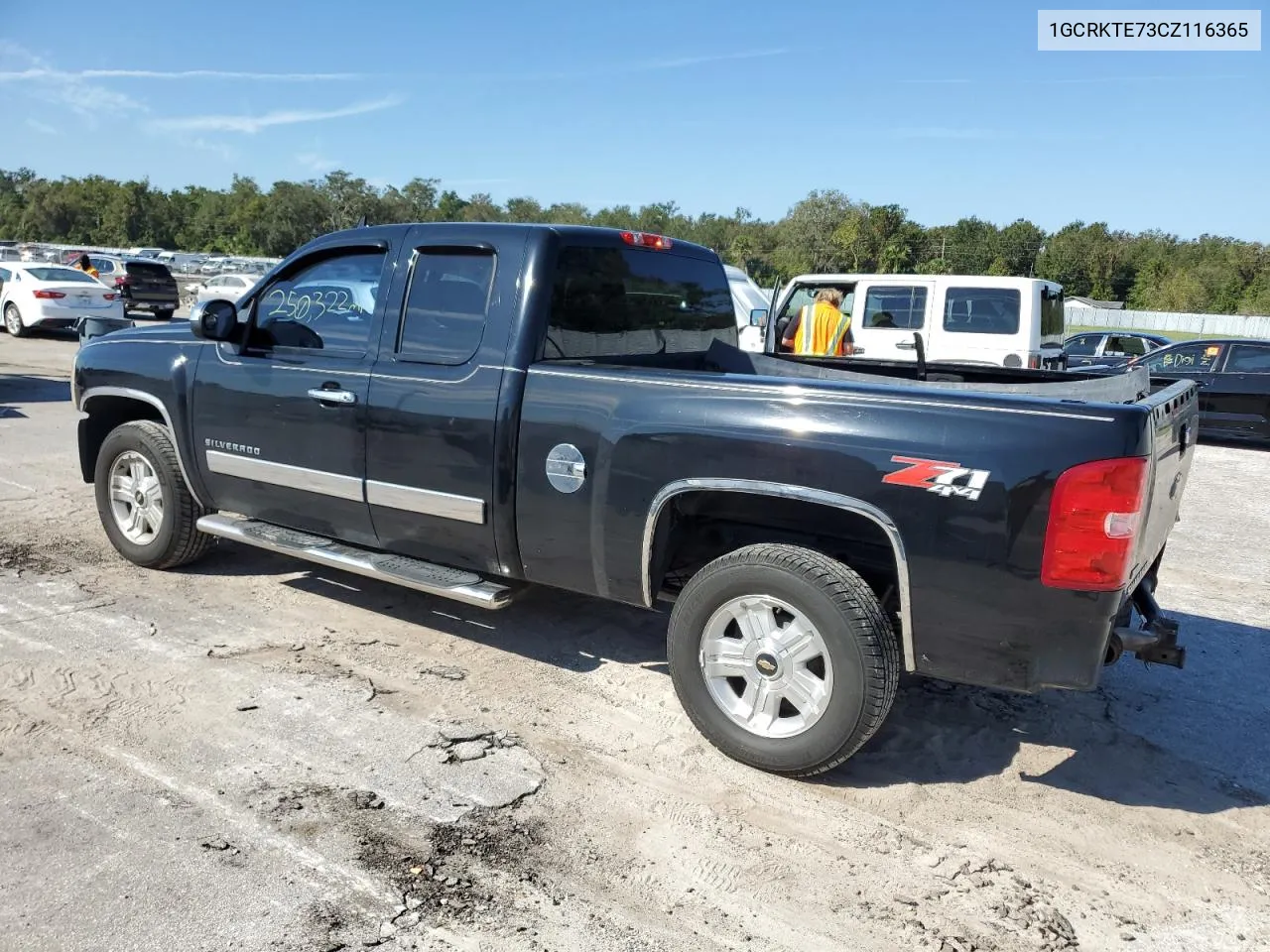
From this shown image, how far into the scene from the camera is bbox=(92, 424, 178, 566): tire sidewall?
532 cm

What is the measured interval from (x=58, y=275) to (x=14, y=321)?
4.28 feet

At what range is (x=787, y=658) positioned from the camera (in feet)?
11.5

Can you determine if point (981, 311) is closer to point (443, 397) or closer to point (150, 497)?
point (443, 397)

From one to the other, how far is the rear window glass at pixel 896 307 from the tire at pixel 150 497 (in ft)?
30.3

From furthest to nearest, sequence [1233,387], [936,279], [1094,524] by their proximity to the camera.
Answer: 1. [1233,387]
2. [936,279]
3. [1094,524]

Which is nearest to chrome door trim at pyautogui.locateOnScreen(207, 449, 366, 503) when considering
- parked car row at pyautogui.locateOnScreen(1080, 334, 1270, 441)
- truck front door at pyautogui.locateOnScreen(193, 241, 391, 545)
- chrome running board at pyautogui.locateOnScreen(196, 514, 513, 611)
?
truck front door at pyautogui.locateOnScreen(193, 241, 391, 545)

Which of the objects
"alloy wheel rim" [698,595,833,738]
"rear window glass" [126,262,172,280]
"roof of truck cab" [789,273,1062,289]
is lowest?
"alloy wheel rim" [698,595,833,738]

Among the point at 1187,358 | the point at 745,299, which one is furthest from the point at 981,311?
the point at 745,299

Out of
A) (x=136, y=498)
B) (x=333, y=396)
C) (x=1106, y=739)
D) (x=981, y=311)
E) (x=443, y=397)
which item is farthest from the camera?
(x=981, y=311)

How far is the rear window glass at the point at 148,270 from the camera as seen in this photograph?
24.4 metres

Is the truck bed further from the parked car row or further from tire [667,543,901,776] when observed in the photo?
the parked car row

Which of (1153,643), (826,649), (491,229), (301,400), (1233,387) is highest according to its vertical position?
(491,229)

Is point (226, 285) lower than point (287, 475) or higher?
higher

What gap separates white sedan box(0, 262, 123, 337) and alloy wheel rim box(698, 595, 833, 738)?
63.4ft
